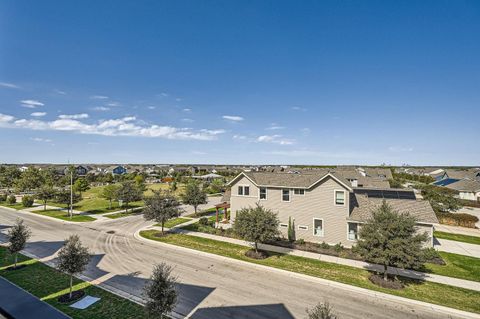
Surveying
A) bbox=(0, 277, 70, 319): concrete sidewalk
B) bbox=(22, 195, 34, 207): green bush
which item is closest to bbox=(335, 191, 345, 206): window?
bbox=(0, 277, 70, 319): concrete sidewalk

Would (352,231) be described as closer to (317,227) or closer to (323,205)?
(317,227)

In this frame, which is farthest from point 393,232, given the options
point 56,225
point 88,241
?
point 56,225

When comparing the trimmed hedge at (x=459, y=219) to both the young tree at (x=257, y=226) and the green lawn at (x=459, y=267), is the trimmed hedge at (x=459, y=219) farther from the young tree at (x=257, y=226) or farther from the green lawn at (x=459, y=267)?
the young tree at (x=257, y=226)

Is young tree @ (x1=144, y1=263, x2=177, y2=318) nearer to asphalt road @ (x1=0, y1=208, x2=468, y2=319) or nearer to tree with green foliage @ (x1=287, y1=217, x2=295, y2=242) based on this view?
asphalt road @ (x1=0, y1=208, x2=468, y2=319)

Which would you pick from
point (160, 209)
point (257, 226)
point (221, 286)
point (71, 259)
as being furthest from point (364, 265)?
Answer: point (160, 209)

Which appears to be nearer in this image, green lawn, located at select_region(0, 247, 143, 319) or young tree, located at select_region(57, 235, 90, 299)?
green lawn, located at select_region(0, 247, 143, 319)

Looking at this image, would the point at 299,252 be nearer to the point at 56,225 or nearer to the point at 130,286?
the point at 130,286

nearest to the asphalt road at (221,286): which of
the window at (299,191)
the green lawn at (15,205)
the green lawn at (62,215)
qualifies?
the window at (299,191)
